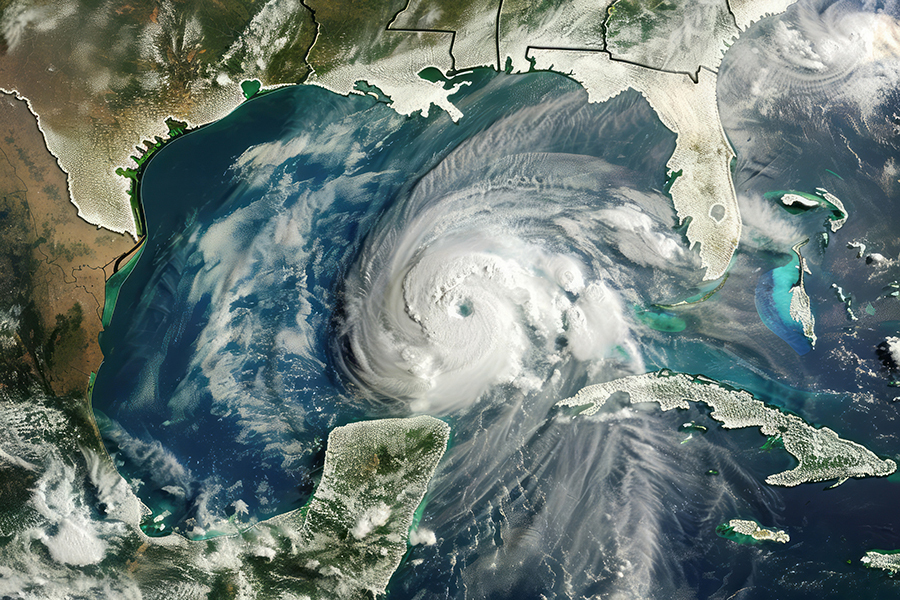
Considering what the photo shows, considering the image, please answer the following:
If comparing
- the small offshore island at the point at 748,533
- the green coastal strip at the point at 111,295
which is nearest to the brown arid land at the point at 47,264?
the green coastal strip at the point at 111,295

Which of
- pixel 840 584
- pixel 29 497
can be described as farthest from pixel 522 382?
pixel 29 497

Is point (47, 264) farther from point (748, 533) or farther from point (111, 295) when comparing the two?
point (748, 533)

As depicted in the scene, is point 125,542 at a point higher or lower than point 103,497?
lower

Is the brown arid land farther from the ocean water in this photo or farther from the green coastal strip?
the ocean water

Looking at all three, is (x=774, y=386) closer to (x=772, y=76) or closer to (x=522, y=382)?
(x=522, y=382)

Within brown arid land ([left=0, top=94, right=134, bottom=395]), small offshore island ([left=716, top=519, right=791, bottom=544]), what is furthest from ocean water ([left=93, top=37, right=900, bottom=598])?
brown arid land ([left=0, top=94, right=134, bottom=395])

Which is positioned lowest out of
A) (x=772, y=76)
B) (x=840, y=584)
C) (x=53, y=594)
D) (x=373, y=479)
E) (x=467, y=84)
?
(x=840, y=584)
